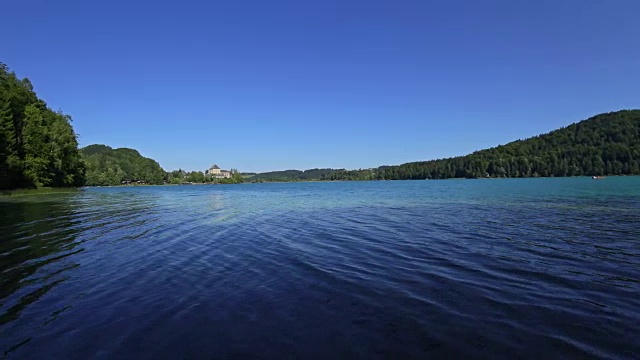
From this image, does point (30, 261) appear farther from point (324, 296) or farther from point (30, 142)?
point (30, 142)

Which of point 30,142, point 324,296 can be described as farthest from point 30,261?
point 30,142

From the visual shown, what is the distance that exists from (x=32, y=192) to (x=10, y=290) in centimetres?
7845

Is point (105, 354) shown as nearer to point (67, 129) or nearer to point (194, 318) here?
point (194, 318)

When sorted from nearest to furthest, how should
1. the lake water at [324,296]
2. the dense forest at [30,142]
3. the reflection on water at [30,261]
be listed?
the lake water at [324,296] < the reflection on water at [30,261] < the dense forest at [30,142]

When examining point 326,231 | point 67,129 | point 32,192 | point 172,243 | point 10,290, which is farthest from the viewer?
point 67,129

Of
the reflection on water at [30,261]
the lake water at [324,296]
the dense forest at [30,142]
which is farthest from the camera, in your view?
the dense forest at [30,142]

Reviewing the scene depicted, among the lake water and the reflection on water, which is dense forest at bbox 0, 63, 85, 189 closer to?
the reflection on water

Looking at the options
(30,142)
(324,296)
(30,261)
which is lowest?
(324,296)

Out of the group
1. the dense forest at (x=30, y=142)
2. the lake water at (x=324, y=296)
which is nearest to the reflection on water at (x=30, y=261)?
the lake water at (x=324, y=296)

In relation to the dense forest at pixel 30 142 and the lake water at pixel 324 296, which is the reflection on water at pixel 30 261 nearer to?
the lake water at pixel 324 296

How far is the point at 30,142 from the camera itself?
3004 inches

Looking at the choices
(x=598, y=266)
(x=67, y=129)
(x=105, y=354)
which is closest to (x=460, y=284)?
(x=598, y=266)

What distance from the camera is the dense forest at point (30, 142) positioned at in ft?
221

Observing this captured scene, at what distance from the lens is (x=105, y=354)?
663cm
